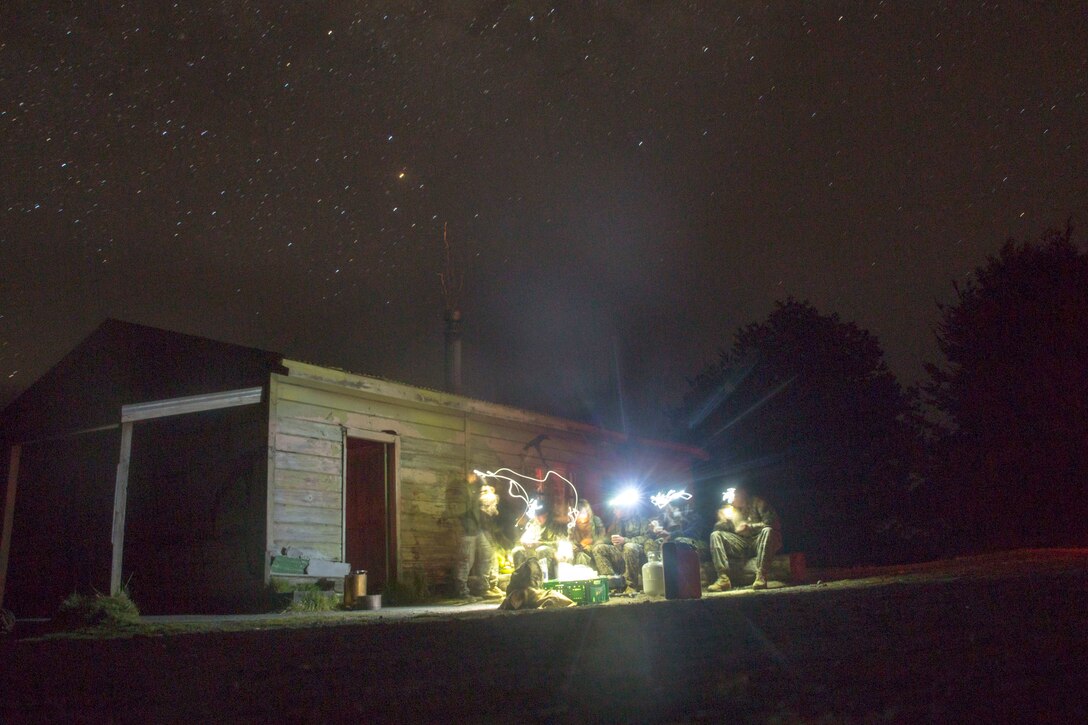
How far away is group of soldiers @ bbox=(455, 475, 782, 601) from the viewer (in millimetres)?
10375

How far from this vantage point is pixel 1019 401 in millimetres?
23891

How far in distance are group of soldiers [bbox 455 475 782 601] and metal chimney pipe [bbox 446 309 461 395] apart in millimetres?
2831

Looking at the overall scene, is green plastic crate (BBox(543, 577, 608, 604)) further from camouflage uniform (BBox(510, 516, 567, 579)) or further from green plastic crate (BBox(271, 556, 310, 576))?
green plastic crate (BBox(271, 556, 310, 576))

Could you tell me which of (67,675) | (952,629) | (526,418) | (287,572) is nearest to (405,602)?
(287,572)

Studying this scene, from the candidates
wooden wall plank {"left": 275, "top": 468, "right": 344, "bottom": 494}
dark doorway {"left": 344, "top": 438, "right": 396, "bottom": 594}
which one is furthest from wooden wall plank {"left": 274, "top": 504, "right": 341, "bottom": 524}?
dark doorway {"left": 344, "top": 438, "right": 396, "bottom": 594}

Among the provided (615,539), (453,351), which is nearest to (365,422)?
(615,539)

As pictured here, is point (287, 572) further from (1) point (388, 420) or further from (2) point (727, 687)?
(2) point (727, 687)

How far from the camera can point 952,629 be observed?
3561 mm

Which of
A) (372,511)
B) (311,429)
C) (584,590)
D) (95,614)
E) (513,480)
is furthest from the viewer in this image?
(513,480)

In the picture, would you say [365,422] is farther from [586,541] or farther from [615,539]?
[615,539]

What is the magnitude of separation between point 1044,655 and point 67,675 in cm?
413

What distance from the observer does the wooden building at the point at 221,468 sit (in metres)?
10.3

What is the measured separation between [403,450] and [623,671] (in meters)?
9.85

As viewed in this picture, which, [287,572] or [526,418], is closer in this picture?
[287,572]
